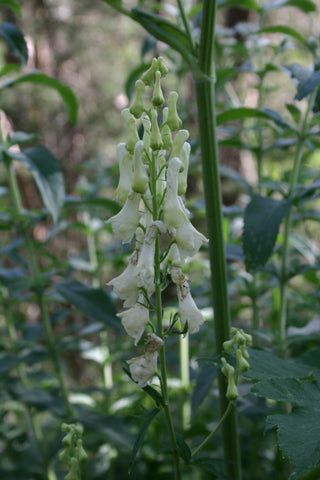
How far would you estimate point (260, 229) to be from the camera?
39.8 inches

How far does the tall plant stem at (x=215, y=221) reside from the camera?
2.85ft

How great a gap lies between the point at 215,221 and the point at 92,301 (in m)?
0.45

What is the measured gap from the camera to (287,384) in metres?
0.62

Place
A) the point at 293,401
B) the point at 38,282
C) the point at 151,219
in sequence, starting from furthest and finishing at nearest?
the point at 38,282 < the point at 151,219 < the point at 293,401

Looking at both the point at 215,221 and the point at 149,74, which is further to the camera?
the point at 215,221

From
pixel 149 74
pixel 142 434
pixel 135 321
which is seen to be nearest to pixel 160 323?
pixel 135 321

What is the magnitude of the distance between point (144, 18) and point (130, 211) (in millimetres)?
430

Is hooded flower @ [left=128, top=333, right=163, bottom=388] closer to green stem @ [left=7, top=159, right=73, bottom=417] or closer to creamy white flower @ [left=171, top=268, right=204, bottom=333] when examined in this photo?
creamy white flower @ [left=171, top=268, right=204, bottom=333]

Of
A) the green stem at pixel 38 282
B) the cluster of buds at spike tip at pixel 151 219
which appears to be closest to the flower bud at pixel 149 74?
the cluster of buds at spike tip at pixel 151 219

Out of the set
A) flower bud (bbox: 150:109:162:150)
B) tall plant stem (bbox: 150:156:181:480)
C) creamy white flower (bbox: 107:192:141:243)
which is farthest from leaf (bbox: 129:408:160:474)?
flower bud (bbox: 150:109:162:150)

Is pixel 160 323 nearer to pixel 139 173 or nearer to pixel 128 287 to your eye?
pixel 128 287

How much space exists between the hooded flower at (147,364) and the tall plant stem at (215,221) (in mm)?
269

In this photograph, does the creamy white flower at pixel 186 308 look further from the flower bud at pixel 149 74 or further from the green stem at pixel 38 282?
the green stem at pixel 38 282

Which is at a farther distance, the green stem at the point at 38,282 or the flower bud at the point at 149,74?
the green stem at the point at 38,282
